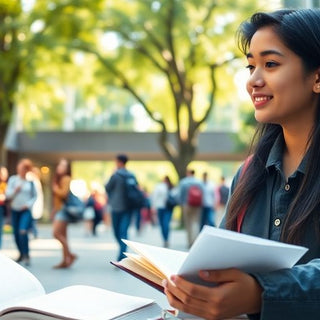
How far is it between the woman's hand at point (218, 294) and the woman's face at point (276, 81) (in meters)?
0.57

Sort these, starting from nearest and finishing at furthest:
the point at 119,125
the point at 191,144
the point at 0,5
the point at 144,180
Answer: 1. the point at 0,5
2. the point at 191,144
3. the point at 119,125
4. the point at 144,180

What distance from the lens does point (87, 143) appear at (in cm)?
4112

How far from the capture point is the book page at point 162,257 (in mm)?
1633

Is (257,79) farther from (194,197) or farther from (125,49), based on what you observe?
(125,49)

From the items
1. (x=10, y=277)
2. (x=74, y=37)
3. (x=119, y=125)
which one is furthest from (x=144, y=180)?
(x=10, y=277)

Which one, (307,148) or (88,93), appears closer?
(307,148)

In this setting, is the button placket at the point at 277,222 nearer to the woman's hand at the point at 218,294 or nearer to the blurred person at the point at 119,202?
the woman's hand at the point at 218,294

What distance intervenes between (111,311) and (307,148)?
25.5 inches

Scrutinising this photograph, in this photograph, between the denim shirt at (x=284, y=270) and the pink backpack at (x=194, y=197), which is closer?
the denim shirt at (x=284, y=270)

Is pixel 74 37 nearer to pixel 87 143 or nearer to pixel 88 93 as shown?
pixel 88 93

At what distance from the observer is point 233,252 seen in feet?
4.90

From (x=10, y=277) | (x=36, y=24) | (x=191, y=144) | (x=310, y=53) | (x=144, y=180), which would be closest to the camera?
(x=310, y=53)

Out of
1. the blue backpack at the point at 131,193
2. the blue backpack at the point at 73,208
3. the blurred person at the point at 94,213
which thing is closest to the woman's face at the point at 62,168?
the blue backpack at the point at 73,208

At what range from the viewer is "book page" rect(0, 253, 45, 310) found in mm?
2049
